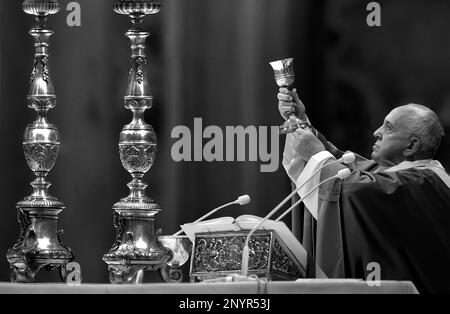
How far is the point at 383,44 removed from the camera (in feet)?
24.7

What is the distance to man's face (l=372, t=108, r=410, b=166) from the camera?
6.36m

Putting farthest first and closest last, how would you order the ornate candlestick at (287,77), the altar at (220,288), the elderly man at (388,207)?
the elderly man at (388,207), the ornate candlestick at (287,77), the altar at (220,288)

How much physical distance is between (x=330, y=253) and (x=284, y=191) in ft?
4.58

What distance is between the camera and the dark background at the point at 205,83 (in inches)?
290

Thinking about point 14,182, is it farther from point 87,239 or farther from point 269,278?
point 269,278

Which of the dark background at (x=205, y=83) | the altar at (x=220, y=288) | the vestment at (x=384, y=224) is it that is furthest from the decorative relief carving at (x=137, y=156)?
the dark background at (x=205, y=83)

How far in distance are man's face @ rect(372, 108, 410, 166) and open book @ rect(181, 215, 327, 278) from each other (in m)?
0.91

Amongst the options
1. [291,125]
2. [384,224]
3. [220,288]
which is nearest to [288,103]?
[291,125]

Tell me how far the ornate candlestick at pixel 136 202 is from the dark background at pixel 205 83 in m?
1.46

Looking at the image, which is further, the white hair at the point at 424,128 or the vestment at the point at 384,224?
the white hair at the point at 424,128

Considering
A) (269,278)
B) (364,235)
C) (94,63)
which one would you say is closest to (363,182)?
(364,235)

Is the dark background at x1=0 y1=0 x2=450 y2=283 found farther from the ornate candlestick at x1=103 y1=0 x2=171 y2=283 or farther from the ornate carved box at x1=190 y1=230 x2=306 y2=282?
the ornate carved box at x1=190 y1=230 x2=306 y2=282

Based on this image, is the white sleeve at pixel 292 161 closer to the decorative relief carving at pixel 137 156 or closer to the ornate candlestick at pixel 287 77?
the ornate candlestick at pixel 287 77

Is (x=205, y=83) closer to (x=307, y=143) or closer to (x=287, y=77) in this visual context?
(x=307, y=143)
